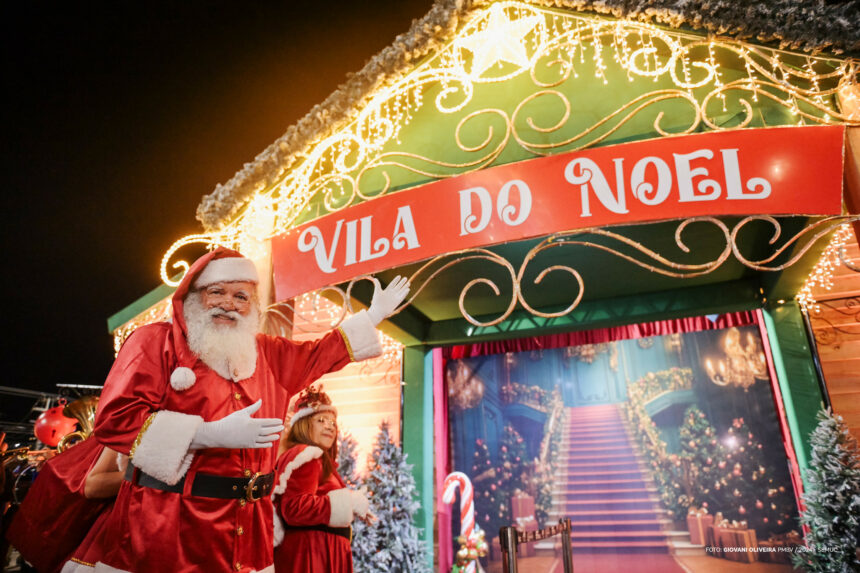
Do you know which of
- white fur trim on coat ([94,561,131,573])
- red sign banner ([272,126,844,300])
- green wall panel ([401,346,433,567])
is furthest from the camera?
green wall panel ([401,346,433,567])

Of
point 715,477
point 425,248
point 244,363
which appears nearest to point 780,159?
point 425,248

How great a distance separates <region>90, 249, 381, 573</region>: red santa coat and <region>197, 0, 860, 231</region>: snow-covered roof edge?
2060 mm

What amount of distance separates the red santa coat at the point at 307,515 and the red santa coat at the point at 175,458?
44.8 inches

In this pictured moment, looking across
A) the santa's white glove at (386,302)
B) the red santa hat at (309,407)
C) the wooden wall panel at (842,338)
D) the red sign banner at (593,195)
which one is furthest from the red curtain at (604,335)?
the santa's white glove at (386,302)

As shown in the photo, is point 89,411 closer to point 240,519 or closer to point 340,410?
point 340,410

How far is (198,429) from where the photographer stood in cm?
206

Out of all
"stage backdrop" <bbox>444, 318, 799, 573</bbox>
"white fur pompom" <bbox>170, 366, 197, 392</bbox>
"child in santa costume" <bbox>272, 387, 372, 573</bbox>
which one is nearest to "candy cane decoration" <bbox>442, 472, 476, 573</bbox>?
"stage backdrop" <bbox>444, 318, 799, 573</bbox>

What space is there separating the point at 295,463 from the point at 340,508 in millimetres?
451

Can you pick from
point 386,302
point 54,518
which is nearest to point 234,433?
point 386,302

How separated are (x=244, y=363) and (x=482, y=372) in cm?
428

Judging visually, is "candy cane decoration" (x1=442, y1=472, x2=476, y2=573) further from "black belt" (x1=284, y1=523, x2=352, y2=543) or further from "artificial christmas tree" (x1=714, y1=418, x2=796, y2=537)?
"artificial christmas tree" (x1=714, y1=418, x2=796, y2=537)

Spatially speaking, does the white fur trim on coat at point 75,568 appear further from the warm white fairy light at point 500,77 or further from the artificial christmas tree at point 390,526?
the artificial christmas tree at point 390,526

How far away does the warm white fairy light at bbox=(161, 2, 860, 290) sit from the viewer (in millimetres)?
3172

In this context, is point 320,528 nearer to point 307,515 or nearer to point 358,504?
point 307,515
